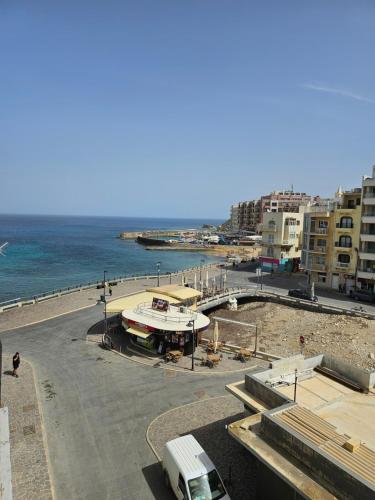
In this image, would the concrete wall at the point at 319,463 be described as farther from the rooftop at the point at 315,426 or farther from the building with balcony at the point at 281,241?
the building with balcony at the point at 281,241

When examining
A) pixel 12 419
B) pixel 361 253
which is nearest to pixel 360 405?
pixel 12 419

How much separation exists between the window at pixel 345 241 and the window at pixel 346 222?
1.77 m

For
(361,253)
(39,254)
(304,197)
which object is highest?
(304,197)

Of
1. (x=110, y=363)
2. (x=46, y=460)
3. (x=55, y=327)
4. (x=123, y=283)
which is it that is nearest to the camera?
(x=46, y=460)

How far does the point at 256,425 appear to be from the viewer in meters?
12.5

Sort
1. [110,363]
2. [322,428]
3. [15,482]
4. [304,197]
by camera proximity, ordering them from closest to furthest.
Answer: [322,428] < [15,482] < [110,363] < [304,197]

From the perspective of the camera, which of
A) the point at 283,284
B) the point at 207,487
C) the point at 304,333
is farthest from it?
the point at 283,284

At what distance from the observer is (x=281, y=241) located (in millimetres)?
65625

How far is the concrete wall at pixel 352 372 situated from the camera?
15.3 m

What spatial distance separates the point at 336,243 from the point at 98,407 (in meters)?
42.9

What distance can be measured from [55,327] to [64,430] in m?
16.5

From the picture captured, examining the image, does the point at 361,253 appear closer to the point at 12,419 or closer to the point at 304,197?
the point at 12,419

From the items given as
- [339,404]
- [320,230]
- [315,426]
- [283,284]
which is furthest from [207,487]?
[320,230]

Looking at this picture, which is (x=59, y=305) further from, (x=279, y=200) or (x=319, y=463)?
(x=279, y=200)
